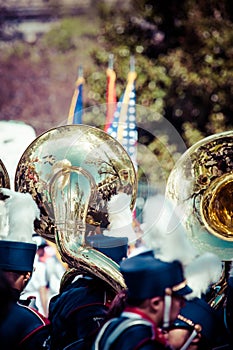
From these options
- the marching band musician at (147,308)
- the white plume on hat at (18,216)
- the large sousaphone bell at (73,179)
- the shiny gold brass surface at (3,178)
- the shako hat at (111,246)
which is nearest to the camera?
the marching band musician at (147,308)

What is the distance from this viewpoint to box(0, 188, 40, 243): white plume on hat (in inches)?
190

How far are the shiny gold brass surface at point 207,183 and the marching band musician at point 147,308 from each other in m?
1.68

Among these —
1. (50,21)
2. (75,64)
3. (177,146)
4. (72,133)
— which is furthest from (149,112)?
(50,21)

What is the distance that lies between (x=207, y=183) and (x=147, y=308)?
1.94 metres

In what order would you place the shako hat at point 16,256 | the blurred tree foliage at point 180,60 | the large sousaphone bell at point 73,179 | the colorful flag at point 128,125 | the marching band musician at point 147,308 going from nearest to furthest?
the marching band musician at point 147,308, the shako hat at point 16,256, the large sousaphone bell at point 73,179, the colorful flag at point 128,125, the blurred tree foliage at point 180,60

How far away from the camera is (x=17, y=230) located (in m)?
4.86

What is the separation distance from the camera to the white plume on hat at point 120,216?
5406 mm

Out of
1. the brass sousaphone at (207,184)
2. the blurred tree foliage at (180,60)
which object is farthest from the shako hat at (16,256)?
the blurred tree foliage at (180,60)

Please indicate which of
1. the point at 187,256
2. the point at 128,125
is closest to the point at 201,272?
the point at 187,256

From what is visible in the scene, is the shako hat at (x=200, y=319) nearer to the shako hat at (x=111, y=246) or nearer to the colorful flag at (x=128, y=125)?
the shako hat at (x=111, y=246)

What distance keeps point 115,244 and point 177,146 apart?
10223 millimetres

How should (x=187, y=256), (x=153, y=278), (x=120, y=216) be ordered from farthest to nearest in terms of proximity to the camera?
(x=120, y=216)
(x=187, y=256)
(x=153, y=278)

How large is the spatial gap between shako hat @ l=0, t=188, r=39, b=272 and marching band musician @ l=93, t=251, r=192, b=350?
2.99 ft

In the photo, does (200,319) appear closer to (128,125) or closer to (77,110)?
(128,125)
